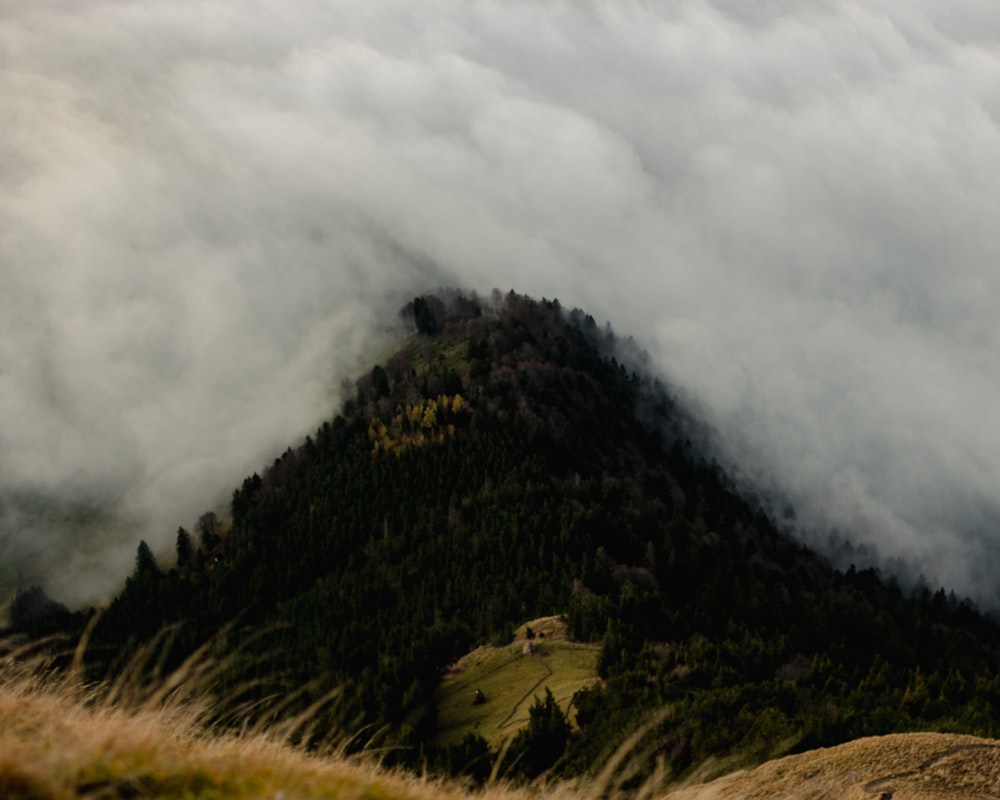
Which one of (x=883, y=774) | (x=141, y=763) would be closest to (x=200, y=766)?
(x=141, y=763)

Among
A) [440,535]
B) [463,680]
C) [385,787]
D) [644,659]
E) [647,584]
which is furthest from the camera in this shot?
[440,535]

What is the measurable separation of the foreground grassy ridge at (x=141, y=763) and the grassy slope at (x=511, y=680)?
67739mm

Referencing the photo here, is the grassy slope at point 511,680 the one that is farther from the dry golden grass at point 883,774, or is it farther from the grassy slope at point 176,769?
the grassy slope at point 176,769

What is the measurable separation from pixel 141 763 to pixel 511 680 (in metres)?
94.7

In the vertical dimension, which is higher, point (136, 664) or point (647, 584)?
point (136, 664)

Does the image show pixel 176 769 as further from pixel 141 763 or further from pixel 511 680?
pixel 511 680

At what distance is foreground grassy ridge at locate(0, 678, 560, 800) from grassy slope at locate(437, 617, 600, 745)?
222ft

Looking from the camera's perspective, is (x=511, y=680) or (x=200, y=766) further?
(x=511, y=680)

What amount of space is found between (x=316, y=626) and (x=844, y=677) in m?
104

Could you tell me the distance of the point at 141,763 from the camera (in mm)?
8430

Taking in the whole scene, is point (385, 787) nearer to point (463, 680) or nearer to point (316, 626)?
point (463, 680)

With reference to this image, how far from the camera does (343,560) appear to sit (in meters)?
199

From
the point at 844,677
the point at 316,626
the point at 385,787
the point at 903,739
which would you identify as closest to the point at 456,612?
the point at 316,626

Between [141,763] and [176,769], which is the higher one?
[141,763]
